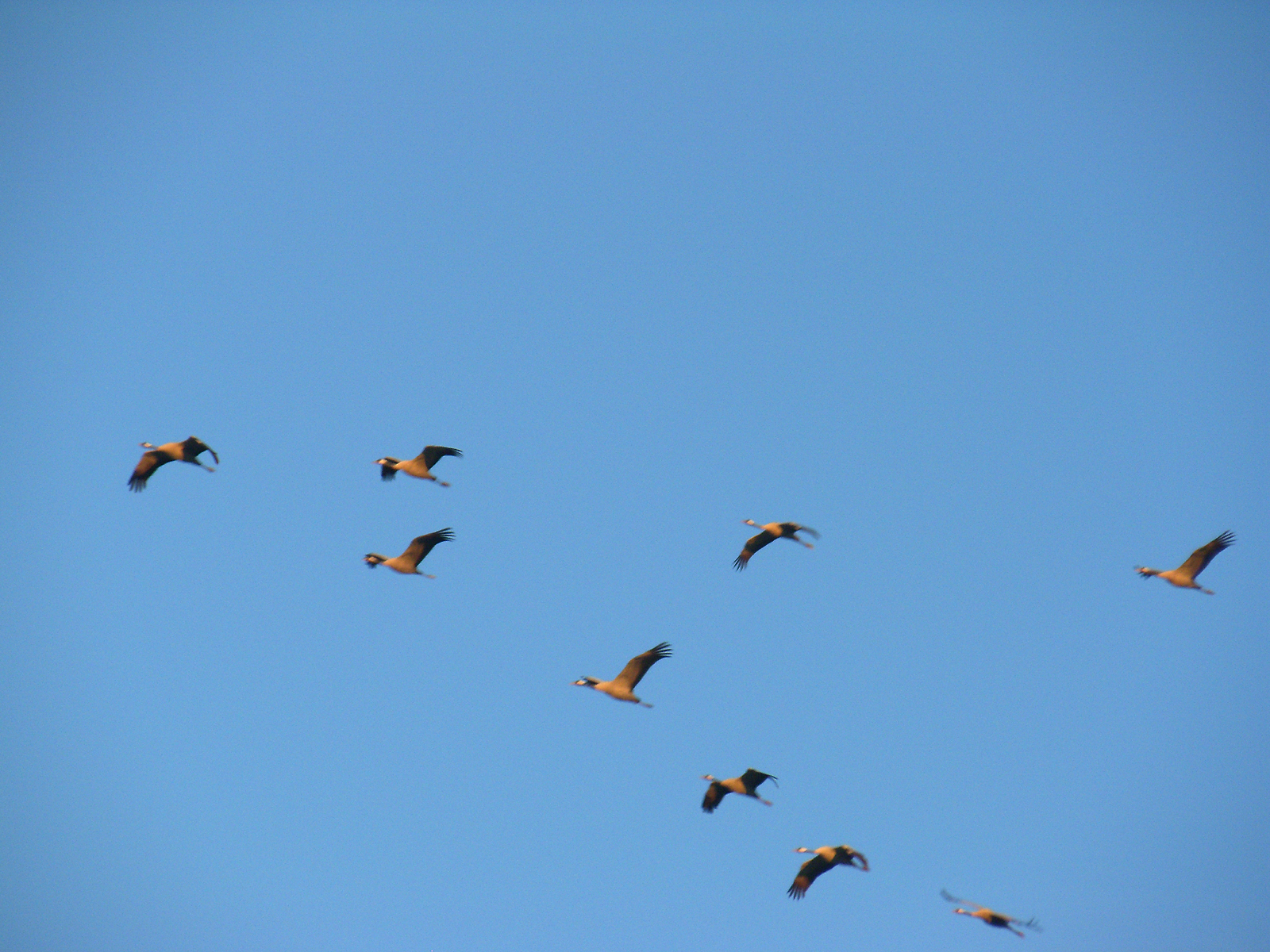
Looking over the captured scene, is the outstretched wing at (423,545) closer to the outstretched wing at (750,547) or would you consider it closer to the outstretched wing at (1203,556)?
the outstretched wing at (750,547)

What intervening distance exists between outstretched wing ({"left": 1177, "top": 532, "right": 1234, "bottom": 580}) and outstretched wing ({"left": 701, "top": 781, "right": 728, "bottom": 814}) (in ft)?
56.1

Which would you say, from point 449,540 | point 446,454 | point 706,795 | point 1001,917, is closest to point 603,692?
point 706,795

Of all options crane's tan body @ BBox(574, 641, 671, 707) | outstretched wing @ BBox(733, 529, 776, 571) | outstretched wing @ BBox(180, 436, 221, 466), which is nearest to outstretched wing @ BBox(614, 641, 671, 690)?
crane's tan body @ BBox(574, 641, 671, 707)

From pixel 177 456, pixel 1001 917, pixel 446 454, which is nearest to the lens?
pixel 1001 917

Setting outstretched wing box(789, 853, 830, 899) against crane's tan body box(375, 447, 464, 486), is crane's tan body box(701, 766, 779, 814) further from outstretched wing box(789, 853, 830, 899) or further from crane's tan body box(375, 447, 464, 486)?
crane's tan body box(375, 447, 464, 486)

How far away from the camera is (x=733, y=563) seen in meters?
39.9

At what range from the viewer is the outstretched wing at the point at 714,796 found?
3541 centimetres

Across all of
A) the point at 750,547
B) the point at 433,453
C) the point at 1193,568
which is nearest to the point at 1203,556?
the point at 1193,568

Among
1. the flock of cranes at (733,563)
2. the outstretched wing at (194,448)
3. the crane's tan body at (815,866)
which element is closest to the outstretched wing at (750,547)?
the flock of cranes at (733,563)

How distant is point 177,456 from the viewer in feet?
113

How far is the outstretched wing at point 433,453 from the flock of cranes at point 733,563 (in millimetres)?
17

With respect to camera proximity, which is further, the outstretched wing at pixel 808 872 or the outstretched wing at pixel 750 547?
the outstretched wing at pixel 750 547

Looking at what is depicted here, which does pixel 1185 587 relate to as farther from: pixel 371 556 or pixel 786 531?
pixel 371 556

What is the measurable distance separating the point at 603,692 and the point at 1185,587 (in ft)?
65.4
